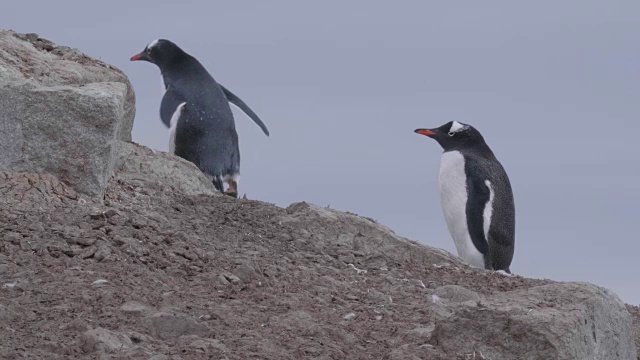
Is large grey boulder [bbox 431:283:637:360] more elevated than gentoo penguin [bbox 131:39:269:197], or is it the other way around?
gentoo penguin [bbox 131:39:269:197]

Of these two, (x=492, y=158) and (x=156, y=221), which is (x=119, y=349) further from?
(x=492, y=158)

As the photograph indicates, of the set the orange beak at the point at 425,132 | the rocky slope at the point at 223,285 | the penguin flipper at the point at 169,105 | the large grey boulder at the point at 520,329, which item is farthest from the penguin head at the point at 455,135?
the large grey boulder at the point at 520,329

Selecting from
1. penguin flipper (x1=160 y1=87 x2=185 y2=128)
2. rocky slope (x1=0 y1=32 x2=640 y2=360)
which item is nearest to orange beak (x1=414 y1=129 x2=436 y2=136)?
penguin flipper (x1=160 y1=87 x2=185 y2=128)

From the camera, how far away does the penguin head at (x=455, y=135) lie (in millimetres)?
10867

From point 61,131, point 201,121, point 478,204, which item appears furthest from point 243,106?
point 61,131

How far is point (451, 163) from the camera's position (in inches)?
420

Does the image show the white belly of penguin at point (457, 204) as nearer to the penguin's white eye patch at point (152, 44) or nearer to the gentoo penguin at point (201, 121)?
the gentoo penguin at point (201, 121)

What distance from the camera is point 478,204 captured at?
10258mm

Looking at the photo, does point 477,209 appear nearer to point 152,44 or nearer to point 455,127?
point 455,127

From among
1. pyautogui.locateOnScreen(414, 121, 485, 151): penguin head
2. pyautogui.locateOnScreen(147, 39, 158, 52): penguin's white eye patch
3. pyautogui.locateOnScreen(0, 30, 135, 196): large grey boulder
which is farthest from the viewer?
pyautogui.locateOnScreen(147, 39, 158, 52): penguin's white eye patch

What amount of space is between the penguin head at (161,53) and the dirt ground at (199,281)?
4.42m

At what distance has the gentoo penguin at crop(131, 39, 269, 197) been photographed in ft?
34.6

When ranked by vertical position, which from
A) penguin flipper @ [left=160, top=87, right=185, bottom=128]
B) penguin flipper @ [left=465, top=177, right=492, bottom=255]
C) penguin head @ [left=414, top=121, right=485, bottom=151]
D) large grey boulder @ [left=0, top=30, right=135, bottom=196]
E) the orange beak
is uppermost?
the orange beak

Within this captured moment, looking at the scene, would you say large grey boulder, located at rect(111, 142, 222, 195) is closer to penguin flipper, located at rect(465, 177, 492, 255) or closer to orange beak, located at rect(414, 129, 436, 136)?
penguin flipper, located at rect(465, 177, 492, 255)
